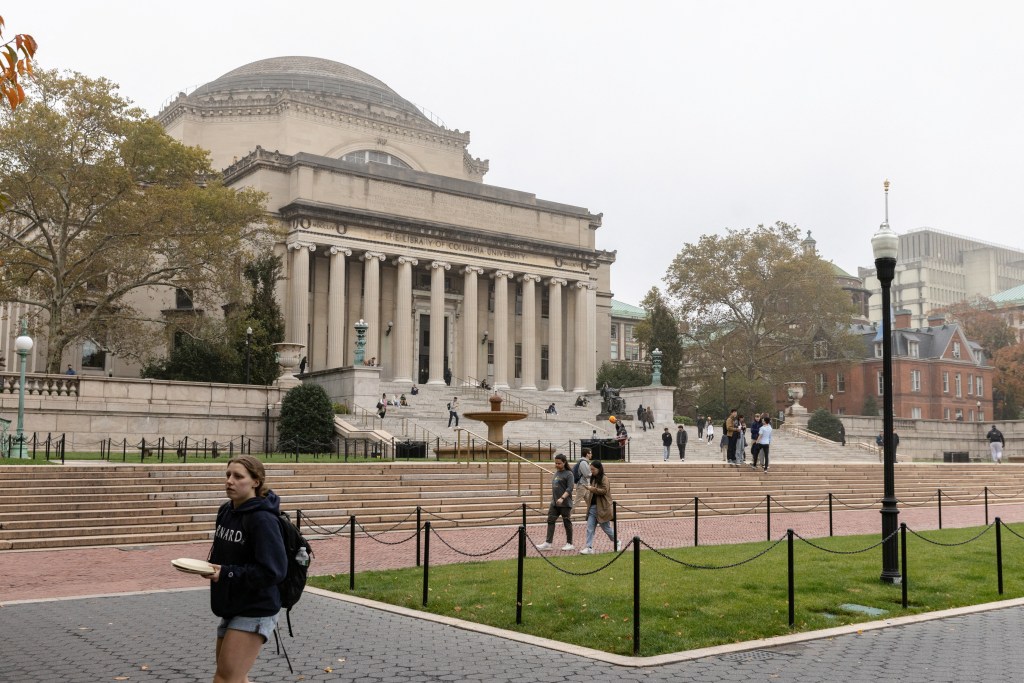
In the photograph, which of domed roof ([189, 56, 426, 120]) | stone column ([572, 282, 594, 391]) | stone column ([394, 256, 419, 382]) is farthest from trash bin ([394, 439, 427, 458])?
domed roof ([189, 56, 426, 120])

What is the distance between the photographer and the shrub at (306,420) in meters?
37.2

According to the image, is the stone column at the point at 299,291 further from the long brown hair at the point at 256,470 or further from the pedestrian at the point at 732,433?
the long brown hair at the point at 256,470

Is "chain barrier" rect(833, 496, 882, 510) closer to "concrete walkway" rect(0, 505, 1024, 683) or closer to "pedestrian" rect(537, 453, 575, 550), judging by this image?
"pedestrian" rect(537, 453, 575, 550)

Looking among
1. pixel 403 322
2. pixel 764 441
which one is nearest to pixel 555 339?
pixel 403 322

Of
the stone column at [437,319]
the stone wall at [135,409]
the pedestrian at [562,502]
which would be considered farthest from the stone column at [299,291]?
the pedestrian at [562,502]

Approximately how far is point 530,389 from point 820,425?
720 inches

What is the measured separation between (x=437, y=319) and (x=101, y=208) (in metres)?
26.3

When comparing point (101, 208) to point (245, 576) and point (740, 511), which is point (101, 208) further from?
point (245, 576)

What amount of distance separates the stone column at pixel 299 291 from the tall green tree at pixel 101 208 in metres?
12.6

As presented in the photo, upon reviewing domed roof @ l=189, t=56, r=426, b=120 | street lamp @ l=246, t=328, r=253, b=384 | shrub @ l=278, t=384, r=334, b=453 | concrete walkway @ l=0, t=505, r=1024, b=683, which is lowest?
concrete walkway @ l=0, t=505, r=1024, b=683

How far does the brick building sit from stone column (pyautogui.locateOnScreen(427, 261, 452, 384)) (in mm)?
31719

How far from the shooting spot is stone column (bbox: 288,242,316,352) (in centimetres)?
5769

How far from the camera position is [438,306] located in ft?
204

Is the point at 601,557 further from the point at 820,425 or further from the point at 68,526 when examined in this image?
the point at 820,425
